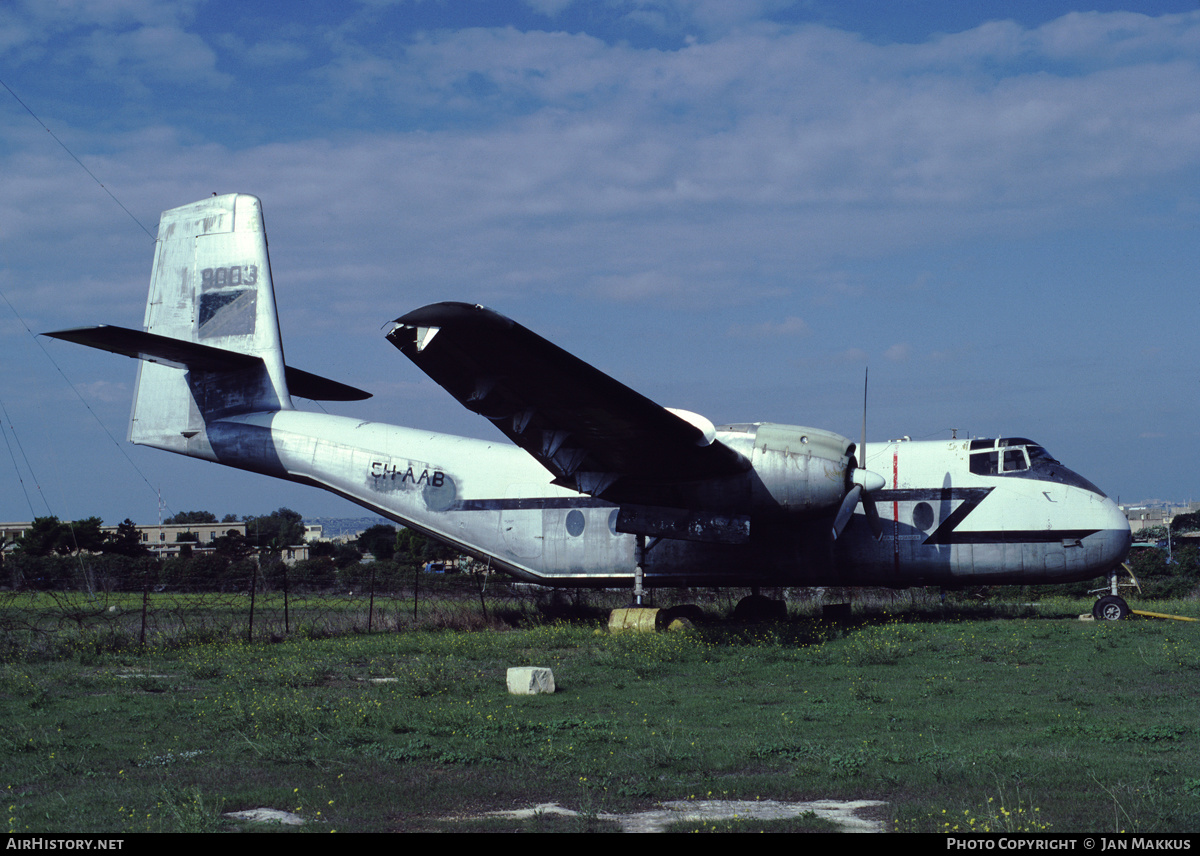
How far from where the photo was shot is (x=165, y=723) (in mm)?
10477

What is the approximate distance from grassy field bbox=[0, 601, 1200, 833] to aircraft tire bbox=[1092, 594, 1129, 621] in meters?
1.09

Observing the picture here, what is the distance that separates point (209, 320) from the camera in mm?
21969

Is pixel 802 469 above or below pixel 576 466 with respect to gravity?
below

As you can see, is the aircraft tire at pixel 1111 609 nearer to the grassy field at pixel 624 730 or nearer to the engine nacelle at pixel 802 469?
the grassy field at pixel 624 730

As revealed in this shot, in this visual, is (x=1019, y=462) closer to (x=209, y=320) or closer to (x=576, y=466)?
(x=576, y=466)

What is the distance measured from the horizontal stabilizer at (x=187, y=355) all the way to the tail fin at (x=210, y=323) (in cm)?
7

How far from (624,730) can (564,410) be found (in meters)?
7.04

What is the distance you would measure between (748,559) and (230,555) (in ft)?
160

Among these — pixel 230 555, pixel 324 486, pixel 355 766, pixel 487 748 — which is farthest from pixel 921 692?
pixel 230 555

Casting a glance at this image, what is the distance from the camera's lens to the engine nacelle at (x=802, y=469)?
1602 cm

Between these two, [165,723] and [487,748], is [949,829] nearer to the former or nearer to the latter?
[487,748]

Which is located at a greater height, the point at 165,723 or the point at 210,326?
the point at 210,326

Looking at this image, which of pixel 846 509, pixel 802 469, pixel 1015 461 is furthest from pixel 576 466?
pixel 1015 461

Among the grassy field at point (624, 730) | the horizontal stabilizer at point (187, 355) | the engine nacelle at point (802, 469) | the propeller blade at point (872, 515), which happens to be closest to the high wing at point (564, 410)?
the engine nacelle at point (802, 469)
